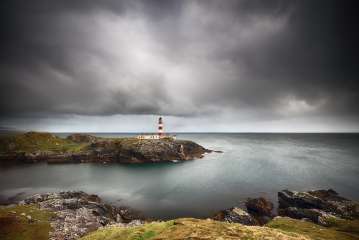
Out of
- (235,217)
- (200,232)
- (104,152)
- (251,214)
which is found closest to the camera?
(200,232)

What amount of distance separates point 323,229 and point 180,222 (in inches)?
1012

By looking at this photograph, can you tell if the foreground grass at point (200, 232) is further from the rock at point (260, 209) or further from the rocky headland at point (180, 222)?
the rock at point (260, 209)

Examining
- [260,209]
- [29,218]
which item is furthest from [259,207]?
[29,218]

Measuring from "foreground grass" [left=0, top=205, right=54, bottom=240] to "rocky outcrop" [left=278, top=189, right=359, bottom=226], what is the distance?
4685cm

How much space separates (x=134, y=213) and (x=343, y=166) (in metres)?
114

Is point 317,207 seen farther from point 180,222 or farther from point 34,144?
point 34,144

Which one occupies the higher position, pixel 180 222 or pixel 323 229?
pixel 180 222

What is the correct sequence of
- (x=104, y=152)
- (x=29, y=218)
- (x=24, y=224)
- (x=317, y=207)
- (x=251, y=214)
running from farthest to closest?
(x=104, y=152) → (x=251, y=214) → (x=317, y=207) → (x=29, y=218) → (x=24, y=224)

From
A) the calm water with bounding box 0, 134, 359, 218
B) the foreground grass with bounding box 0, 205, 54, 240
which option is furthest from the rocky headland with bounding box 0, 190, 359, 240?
the calm water with bounding box 0, 134, 359, 218

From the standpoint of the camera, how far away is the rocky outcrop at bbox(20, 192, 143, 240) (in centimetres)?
3097

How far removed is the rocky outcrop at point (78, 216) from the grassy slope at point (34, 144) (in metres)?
97.6

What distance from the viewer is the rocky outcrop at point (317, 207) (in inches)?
1461

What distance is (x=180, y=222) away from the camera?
18.2m

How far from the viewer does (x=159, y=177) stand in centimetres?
8356
